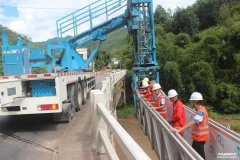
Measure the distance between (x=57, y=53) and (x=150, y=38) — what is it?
568 cm

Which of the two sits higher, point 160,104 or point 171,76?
point 160,104

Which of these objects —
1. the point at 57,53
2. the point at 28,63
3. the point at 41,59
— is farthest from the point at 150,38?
the point at 28,63

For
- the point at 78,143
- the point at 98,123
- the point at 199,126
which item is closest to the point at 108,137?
the point at 98,123

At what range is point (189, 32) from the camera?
51.8 m

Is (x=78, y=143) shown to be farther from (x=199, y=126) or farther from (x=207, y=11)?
(x=207, y=11)

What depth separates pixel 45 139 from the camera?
24.8 ft

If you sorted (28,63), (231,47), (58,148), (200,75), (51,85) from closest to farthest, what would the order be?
1. (58,148)
2. (51,85)
3. (28,63)
4. (200,75)
5. (231,47)

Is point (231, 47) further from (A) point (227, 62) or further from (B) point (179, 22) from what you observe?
(B) point (179, 22)

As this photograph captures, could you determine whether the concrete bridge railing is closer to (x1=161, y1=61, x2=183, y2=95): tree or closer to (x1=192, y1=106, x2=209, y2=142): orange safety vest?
(x1=192, y1=106, x2=209, y2=142): orange safety vest

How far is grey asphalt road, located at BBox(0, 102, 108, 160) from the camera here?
6.04 metres

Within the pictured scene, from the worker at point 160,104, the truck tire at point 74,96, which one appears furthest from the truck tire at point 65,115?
the worker at point 160,104

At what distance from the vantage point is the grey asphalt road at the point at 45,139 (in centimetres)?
604

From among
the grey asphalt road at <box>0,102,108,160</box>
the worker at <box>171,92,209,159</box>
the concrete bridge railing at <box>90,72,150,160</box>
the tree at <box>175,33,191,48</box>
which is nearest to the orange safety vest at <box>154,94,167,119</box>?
the grey asphalt road at <box>0,102,108,160</box>

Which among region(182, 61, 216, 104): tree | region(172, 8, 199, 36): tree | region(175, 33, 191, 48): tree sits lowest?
region(182, 61, 216, 104): tree
